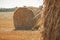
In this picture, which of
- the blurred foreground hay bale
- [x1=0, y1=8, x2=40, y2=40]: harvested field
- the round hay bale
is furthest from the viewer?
the round hay bale

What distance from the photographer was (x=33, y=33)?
2.93 m

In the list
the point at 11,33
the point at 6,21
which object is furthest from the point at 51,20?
the point at 6,21

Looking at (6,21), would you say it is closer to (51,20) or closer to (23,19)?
(23,19)

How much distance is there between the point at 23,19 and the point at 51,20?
6.52 ft

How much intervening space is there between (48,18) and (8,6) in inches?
118

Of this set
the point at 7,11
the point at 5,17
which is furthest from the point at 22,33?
the point at 7,11

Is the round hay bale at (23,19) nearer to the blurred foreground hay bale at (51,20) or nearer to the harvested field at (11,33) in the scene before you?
the harvested field at (11,33)

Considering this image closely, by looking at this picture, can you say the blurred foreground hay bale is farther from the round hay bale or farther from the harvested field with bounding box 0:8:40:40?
the round hay bale

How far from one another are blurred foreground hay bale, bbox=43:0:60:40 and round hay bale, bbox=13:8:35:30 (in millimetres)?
1886

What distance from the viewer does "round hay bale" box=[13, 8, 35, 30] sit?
326cm

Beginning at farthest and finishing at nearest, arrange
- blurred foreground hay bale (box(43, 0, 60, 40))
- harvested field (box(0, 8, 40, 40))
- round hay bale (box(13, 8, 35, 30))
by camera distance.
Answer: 1. round hay bale (box(13, 8, 35, 30))
2. harvested field (box(0, 8, 40, 40))
3. blurred foreground hay bale (box(43, 0, 60, 40))

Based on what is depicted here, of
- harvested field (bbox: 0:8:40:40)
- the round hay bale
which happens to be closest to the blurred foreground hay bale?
harvested field (bbox: 0:8:40:40)

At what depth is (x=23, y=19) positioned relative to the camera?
330 centimetres

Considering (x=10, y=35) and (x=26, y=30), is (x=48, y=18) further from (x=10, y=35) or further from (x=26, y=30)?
(x=26, y=30)
